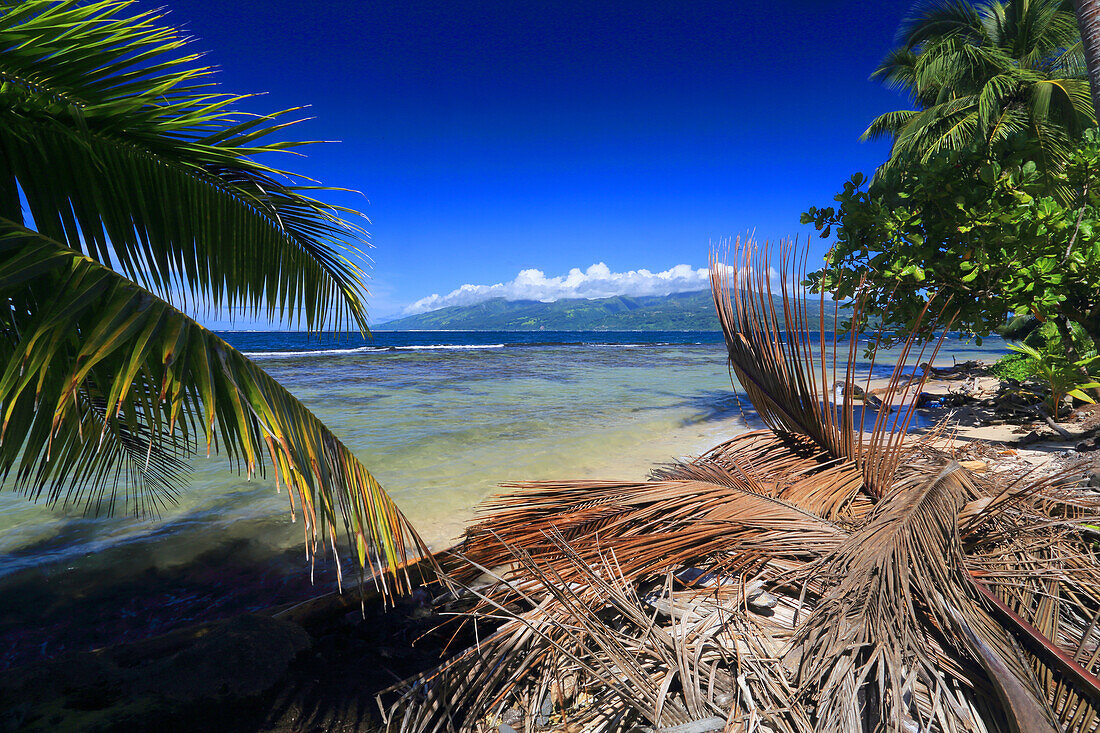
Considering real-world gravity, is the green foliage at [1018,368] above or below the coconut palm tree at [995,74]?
below

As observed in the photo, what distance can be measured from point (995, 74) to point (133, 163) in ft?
69.4

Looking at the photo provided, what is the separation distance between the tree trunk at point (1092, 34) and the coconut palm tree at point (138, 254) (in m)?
5.17

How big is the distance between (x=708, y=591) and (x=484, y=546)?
0.81 m

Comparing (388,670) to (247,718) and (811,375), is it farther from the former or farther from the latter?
(811,375)

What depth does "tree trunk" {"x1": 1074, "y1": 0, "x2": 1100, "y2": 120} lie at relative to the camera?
3.49 m

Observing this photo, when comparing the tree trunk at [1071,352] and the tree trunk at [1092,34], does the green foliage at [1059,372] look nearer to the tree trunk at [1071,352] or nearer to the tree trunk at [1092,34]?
the tree trunk at [1071,352]

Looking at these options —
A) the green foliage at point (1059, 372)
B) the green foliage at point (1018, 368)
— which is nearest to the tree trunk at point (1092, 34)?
the green foliage at point (1059, 372)

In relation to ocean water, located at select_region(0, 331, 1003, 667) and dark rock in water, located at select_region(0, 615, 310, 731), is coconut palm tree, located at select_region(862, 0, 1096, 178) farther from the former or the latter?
dark rock in water, located at select_region(0, 615, 310, 731)

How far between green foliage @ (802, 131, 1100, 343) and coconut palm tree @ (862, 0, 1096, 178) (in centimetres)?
969

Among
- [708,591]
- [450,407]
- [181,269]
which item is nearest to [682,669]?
[708,591]

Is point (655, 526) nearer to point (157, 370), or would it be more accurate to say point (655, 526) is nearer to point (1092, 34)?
point (157, 370)

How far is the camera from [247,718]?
181 cm

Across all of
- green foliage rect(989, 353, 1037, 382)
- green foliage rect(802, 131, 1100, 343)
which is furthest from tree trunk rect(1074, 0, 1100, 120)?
green foliage rect(989, 353, 1037, 382)

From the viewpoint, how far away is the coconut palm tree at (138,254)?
3.45ft
